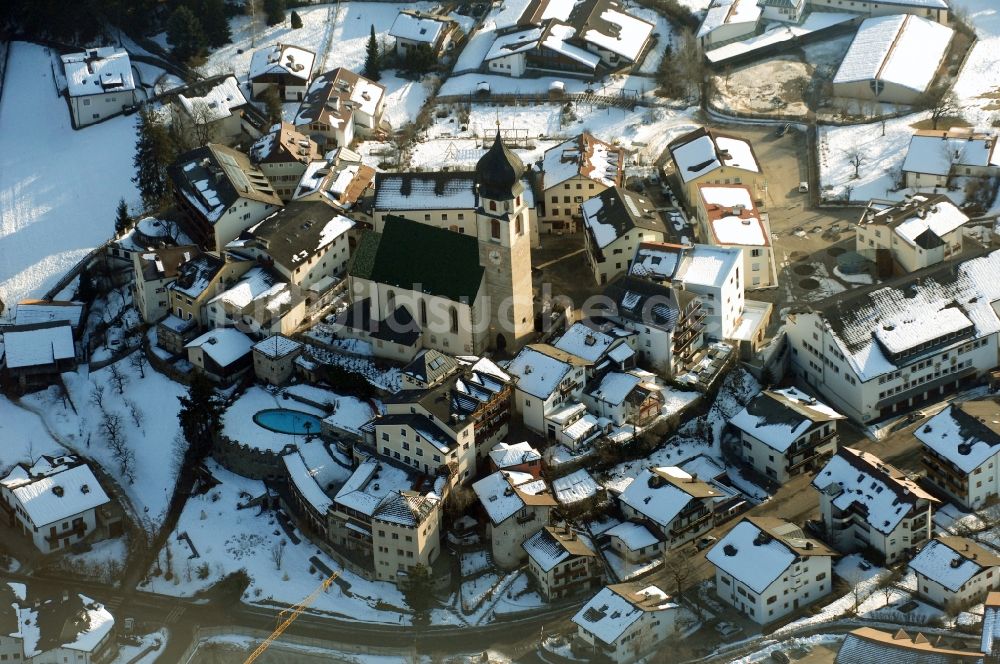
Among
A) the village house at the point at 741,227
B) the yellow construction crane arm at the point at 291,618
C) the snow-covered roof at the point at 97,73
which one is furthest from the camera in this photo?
the snow-covered roof at the point at 97,73

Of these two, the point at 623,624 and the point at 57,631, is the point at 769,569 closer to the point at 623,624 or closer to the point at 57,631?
the point at 623,624

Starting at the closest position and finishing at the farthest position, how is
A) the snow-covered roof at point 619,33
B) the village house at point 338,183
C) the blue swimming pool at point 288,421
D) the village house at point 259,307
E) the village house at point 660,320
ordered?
1. the village house at point 660,320
2. the blue swimming pool at point 288,421
3. the village house at point 259,307
4. the village house at point 338,183
5. the snow-covered roof at point 619,33

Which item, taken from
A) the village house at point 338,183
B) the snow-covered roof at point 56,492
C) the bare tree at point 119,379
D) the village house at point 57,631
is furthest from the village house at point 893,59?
the village house at point 57,631

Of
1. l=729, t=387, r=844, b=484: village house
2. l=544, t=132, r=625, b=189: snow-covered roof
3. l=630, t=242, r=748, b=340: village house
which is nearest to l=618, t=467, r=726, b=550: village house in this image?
l=729, t=387, r=844, b=484: village house

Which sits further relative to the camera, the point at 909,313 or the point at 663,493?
the point at 909,313

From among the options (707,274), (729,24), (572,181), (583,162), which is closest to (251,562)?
(707,274)

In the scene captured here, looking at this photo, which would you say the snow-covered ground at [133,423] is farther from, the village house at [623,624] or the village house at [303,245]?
the village house at [623,624]
